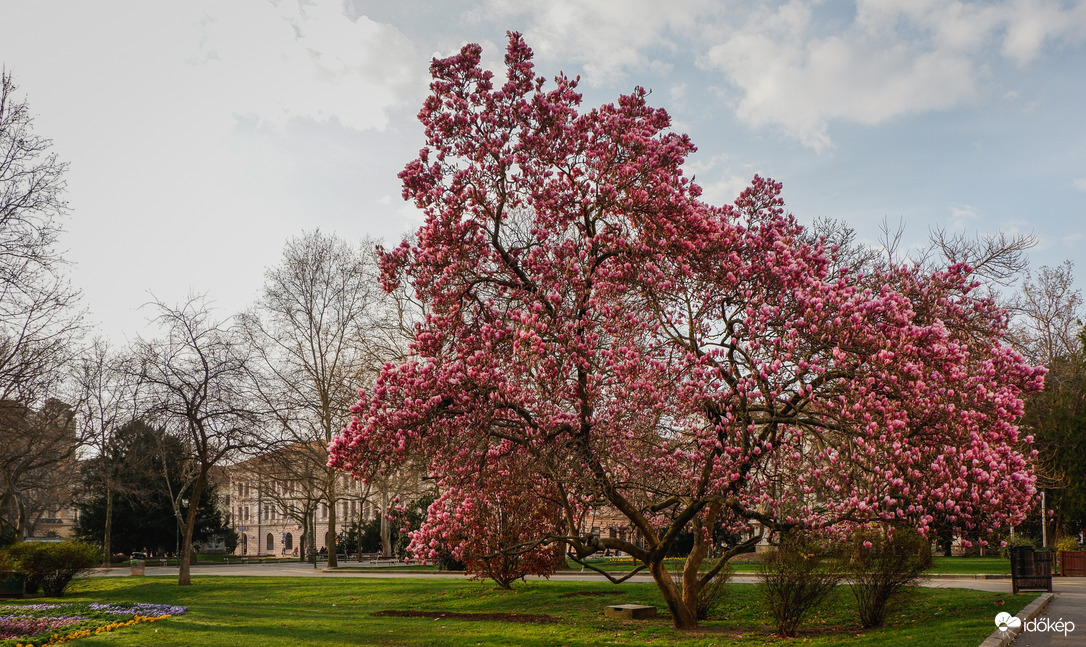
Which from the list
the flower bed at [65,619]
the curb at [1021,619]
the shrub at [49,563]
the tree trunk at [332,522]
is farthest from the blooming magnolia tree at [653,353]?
the tree trunk at [332,522]

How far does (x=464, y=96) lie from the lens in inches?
525

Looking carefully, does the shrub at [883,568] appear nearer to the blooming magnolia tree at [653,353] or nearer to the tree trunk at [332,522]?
the blooming magnolia tree at [653,353]

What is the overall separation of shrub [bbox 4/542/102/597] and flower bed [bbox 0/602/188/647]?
4298mm

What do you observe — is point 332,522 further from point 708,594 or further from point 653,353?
point 653,353

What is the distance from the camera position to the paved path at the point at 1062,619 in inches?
404

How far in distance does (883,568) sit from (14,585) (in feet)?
80.2

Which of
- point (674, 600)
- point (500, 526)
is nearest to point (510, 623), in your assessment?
point (674, 600)

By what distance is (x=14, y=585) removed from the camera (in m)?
24.1

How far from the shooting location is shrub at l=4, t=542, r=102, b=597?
79.4 feet

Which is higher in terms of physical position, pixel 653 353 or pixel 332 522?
pixel 653 353

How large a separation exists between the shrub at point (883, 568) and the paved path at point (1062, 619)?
1.78m

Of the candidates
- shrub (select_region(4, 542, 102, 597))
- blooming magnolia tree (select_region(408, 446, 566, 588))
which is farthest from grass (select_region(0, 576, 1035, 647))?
shrub (select_region(4, 542, 102, 597))

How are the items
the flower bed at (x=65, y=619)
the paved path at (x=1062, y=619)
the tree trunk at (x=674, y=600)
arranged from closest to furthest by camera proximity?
the paved path at (x=1062, y=619) → the tree trunk at (x=674, y=600) → the flower bed at (x=65, y=619)

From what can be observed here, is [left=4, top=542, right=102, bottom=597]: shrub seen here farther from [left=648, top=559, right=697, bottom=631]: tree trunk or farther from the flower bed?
[left=648, top=559, right=697, bottom=631]: tree trunk
